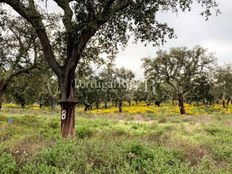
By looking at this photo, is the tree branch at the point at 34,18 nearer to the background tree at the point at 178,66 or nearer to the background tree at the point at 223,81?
the background tree at the point at 178,66

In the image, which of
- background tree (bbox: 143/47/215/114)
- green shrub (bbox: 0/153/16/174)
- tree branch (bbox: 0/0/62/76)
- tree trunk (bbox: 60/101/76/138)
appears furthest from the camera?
background tree (bbox: 143/47/215/114)

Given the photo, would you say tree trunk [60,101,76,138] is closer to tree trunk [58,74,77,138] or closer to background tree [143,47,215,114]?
tree trunk [58,74,77,138]

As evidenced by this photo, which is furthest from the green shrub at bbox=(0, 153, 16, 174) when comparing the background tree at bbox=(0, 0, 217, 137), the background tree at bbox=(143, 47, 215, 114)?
the background tree at bbox=(143, 47, 215, 114)

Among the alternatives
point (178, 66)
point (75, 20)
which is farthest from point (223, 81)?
point (75, 20)

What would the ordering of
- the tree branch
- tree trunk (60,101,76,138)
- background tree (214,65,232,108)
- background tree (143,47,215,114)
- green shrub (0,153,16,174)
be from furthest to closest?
1. background tree (214,65,232,108)
2. background tree (143,47,215,114)
3. tree trunk (60,101,76,138)
4. the tree branch
5. green shrub (0,153,16,174)

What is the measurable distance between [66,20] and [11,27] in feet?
55.4

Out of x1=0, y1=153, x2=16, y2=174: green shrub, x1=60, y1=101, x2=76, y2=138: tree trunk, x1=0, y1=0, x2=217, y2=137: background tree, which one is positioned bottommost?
x1=0, y1=153, x2=16, y2=174: green shrub

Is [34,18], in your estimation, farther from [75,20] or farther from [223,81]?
[223,81]

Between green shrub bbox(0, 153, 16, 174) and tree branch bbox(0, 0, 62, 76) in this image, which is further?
tree branch bbox(0, 0, 62, 76)

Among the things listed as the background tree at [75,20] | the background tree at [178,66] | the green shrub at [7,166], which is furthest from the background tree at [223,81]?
the green shrub at [7,166]

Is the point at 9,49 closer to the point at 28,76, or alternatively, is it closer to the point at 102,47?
the point at 28,76

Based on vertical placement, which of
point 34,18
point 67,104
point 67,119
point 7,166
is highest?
point 34,18

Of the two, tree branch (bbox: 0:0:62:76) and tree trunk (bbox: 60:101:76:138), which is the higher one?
tree branch (bbox: 0:0:62:76)

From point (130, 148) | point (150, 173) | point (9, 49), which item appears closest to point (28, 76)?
point (9, 49)
